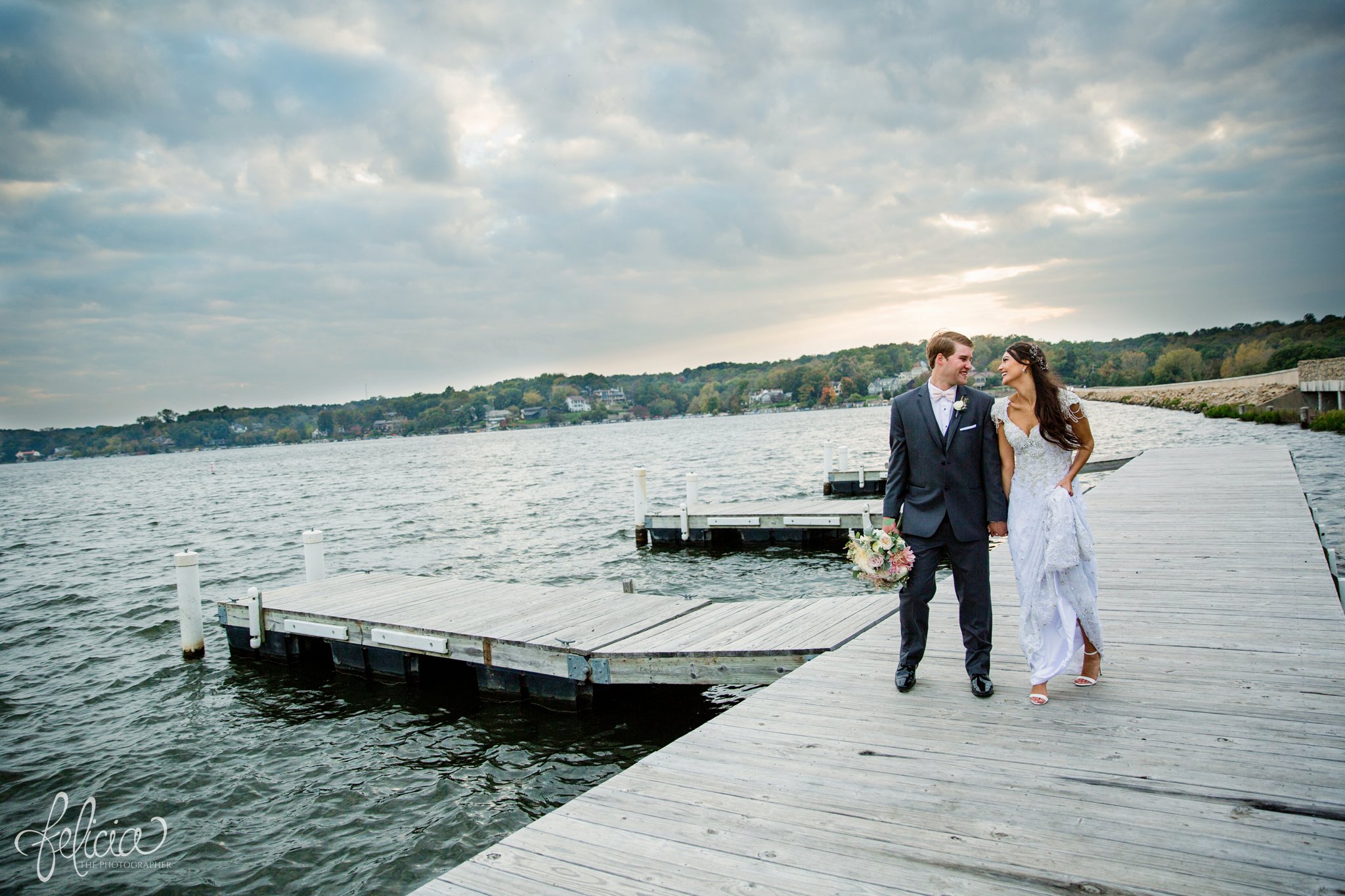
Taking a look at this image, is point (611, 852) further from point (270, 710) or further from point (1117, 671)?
point (270, 710)

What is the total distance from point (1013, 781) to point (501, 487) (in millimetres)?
41541

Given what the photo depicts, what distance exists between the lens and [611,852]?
138 inches

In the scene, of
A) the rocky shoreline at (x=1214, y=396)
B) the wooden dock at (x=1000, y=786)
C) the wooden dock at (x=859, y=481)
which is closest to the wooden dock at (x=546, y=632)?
the wooden dock at (x=1000, y=786)

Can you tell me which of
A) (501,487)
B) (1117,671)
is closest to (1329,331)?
(501,487)

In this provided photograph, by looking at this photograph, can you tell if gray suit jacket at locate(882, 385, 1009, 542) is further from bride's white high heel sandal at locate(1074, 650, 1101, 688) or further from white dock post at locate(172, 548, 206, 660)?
white dock post at locate(172, 548, 206, 660)

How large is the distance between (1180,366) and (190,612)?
523 feet

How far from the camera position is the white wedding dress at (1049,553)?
→ 4.70 m

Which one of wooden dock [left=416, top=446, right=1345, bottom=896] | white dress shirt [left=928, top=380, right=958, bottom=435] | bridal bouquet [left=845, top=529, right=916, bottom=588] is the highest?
white dress shirt [left=928, top=380, right=958, bottom=435]

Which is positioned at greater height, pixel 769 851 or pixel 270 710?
pixel 769 851

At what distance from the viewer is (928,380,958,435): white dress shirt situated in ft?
16.2

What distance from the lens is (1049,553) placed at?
4707 millimetres

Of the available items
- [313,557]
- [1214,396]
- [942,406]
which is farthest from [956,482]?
[1214,396]

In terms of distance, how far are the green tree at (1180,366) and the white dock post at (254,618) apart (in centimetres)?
15410

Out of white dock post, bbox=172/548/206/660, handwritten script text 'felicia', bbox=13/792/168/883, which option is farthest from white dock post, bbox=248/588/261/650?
handwritten script text 'felicia', bbox=13/792/168/883
